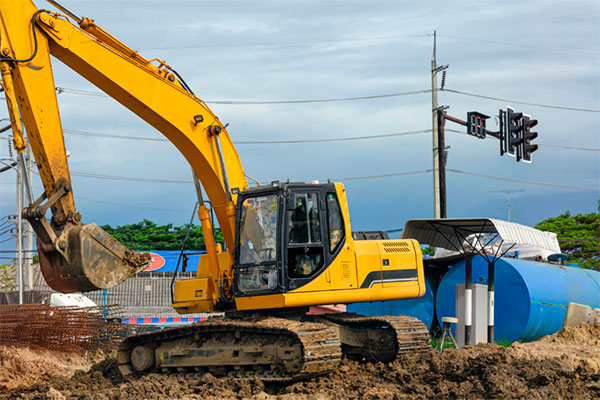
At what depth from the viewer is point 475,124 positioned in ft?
91.1

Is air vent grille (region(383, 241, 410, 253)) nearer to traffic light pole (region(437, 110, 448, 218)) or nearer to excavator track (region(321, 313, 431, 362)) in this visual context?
excavator track (region(321, 313, 431, 362))

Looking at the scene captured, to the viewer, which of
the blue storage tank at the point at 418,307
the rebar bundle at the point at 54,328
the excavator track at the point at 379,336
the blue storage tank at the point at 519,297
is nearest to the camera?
the excavator track at the point at 379,336

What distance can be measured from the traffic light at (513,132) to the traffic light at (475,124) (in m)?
1.15

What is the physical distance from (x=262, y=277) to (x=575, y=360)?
6344 millimetres

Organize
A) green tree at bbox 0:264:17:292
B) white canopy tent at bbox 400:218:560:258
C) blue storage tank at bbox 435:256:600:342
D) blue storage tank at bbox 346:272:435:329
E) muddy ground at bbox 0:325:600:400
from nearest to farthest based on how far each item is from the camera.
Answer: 1. muddy ground at bbox 0:325:600:400
2. white canopy tent at bbox 400:218:560:258
3. blue storage tank at bbox 435:256:600:342
4. blue storage tank at bbox 346:272:435:329
5. green tree at bbox 0:264:17:292

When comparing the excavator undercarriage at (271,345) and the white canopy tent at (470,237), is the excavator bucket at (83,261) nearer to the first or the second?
the excavator undercarriage at (271,345)

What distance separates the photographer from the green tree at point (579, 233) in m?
43.6

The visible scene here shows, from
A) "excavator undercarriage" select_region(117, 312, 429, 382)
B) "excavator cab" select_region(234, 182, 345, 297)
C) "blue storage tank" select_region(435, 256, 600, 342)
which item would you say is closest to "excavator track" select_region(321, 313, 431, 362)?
"excavator undercarriage" select_region(117, 312, 429, 382)

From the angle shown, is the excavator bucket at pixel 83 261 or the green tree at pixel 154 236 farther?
the green tree at pixel 154 236

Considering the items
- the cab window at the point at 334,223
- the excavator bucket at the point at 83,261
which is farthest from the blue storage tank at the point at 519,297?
the excavator bucket at the point at 83,261

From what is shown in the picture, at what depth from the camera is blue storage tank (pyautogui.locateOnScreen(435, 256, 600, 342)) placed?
17219 mm

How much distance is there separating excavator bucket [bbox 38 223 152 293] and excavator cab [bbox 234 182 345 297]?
1.97 meters

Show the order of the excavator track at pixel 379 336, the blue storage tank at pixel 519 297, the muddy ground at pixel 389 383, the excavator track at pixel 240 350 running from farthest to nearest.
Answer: the blue storage tank at pixel 519 297 → the excavator track at pixel 379 336 → the excavator track at pixel 240 350 → the muddy ground at pixel 389 383

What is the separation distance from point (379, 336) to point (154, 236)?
119 ft
